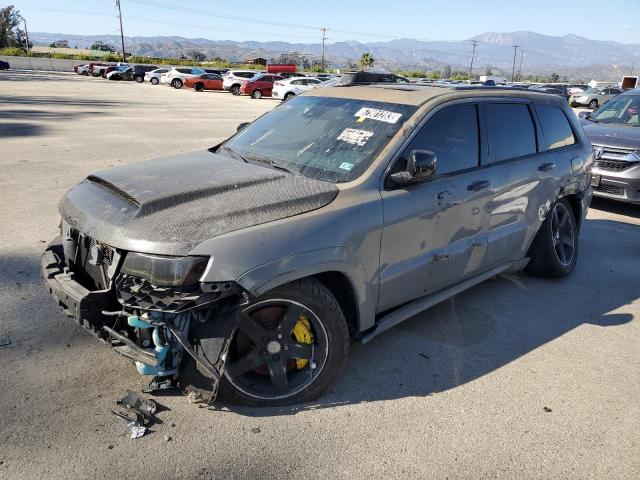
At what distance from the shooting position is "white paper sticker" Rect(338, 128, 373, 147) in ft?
11.5

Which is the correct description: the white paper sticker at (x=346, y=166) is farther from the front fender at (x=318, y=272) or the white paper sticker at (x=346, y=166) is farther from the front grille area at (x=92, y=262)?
the front grille area at (x=92, y=262)

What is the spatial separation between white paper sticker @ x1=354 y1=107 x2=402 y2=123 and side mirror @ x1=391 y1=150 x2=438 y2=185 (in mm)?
410

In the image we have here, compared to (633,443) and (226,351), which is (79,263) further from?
(633,443)

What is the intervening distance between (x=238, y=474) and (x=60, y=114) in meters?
18.1

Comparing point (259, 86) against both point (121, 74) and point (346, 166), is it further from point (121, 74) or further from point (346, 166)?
point (346, 166)

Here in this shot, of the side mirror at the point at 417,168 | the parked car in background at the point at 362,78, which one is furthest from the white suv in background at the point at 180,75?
the side mirror at the point at 417,168

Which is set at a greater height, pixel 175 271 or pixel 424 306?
pixel 175 271

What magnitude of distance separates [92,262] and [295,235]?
3.88ft

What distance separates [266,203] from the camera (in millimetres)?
2902

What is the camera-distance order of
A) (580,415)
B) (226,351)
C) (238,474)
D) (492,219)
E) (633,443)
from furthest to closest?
(492,219) → (580,415) → (633,443) → (226,351) → (238,474)


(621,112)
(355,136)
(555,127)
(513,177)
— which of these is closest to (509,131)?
(513,177)

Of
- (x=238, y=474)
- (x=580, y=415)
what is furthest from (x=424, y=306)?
(x=238, y=474)

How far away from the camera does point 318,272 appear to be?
2.86 meters

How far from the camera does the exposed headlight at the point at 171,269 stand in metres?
2.52
